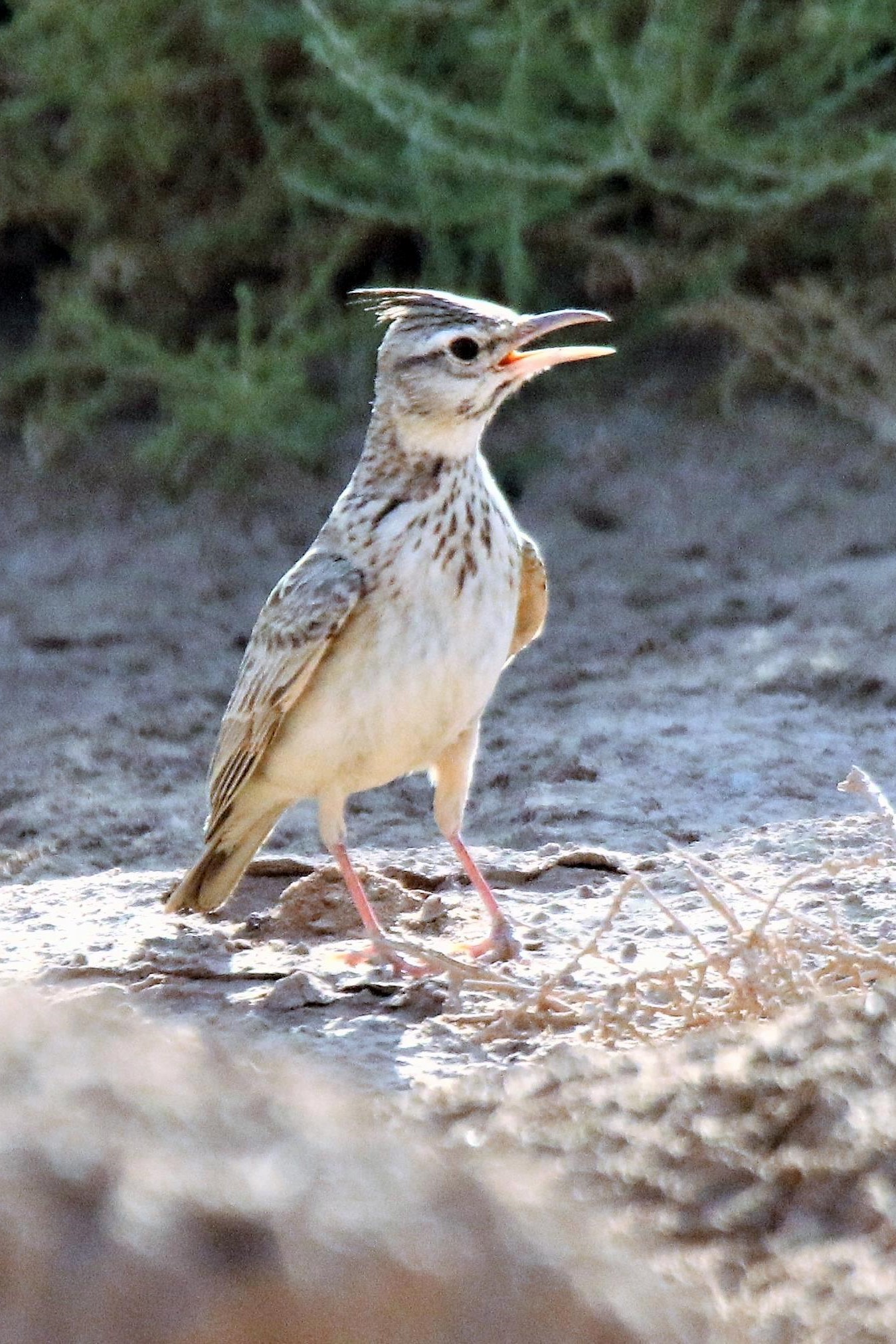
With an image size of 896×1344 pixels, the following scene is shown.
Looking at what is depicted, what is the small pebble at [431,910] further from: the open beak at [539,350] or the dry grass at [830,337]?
the dry grass at [830,337]

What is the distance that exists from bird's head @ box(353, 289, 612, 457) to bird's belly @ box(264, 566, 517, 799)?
39cm

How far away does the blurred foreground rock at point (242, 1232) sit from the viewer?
121cm

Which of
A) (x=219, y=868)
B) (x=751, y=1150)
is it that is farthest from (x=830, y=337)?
(x=751, y=1150)

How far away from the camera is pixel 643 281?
8.59 meters

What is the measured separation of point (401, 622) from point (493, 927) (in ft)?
2.33

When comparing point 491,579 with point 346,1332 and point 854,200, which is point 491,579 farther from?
point 854,200

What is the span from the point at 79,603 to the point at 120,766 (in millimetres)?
1736

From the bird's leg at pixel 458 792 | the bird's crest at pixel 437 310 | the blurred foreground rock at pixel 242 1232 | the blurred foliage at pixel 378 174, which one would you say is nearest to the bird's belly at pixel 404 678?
the bird's leg at pixel 458 792

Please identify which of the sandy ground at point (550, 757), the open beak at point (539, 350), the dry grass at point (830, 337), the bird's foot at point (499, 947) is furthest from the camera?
the dry grass at point (830, 337)

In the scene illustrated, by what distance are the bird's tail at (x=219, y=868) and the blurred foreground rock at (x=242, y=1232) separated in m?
3.38

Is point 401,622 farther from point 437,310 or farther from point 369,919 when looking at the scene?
point 437,310

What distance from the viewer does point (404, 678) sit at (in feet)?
14.2

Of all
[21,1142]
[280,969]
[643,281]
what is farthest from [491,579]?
[643,281]

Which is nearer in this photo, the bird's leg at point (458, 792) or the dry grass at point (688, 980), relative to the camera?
the dry grass at point (688, 980)
